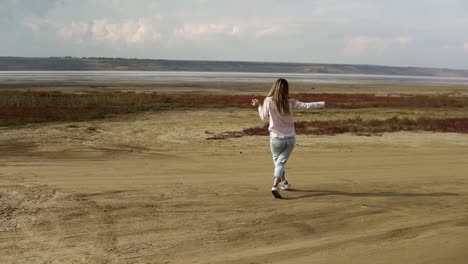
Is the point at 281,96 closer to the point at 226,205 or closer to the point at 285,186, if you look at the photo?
the point at 285,186

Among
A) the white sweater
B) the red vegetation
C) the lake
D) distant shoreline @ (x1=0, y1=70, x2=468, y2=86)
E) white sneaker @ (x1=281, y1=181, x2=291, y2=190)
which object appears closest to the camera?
the white sweater

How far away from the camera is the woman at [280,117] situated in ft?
24.5

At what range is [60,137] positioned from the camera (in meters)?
15.1

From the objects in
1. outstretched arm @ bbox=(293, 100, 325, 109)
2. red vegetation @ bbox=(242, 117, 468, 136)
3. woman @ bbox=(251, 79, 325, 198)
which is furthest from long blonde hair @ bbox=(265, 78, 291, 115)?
red vegetation @ bbox=(242, 117, 468, 136)

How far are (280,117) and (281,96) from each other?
0.34 metres

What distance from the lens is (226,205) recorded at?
7.19m

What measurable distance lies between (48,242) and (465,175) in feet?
25.5

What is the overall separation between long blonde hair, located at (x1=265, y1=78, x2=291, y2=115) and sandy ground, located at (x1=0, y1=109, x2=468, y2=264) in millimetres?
1302

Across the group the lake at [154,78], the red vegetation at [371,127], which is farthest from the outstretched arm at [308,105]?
the lake at [154,78]

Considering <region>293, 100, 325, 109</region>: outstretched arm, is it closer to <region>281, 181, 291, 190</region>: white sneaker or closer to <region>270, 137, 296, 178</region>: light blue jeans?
<region>270, 137, 296, 178</region>: light blue jeans

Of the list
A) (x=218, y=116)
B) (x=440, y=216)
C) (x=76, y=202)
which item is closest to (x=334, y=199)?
(x=440, y=216)

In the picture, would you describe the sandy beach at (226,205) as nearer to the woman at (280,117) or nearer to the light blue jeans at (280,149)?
the light blue jeans at (280,149)

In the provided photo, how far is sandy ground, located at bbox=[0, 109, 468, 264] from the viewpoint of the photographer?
211 inches

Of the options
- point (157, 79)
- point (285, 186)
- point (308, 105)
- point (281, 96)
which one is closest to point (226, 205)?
point (285, 186)
